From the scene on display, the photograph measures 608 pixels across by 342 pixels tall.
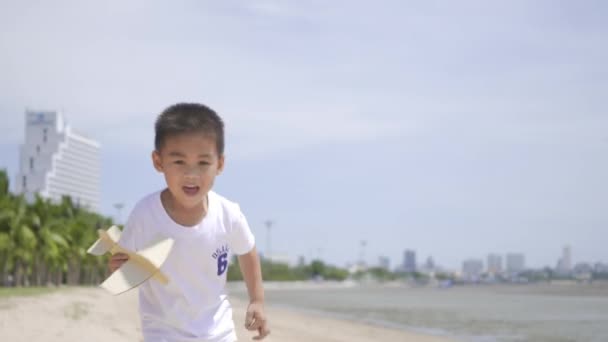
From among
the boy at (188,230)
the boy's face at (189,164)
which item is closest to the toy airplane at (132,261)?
the boy at (188,230)

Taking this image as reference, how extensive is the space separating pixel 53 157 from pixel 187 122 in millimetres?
147897

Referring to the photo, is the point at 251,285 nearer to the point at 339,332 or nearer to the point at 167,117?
the point at 167,117

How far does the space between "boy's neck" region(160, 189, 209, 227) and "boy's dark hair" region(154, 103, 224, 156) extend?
217 millimetres

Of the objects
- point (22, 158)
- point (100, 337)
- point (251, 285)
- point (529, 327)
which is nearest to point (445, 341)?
point (529, 327)

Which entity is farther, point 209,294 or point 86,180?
point 86,180

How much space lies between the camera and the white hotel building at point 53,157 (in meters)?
140

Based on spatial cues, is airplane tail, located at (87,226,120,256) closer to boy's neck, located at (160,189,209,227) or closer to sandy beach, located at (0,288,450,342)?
boy's neck, located at (160,189,209,227)

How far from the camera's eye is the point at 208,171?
273 centimetres

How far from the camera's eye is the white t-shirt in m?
2.79

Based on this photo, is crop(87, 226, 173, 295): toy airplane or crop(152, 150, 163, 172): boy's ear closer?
crop(87, 226, 173, 295): toy airplane

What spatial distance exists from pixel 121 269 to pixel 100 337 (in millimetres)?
9022

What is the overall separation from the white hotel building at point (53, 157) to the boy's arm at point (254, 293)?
456ft

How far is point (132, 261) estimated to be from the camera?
100 inches

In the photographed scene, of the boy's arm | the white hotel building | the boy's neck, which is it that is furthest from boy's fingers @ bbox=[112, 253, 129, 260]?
the white hotel building
